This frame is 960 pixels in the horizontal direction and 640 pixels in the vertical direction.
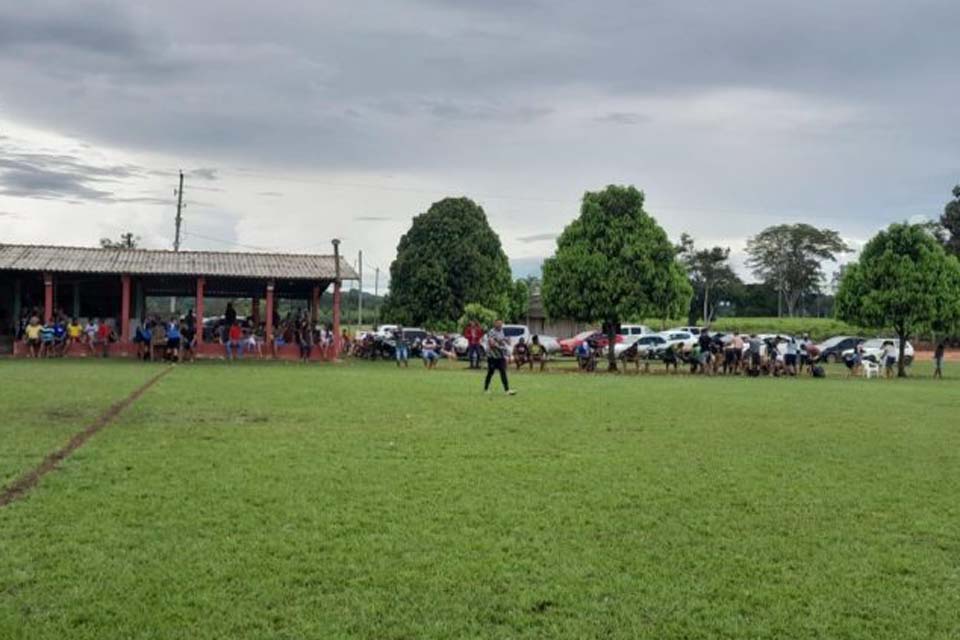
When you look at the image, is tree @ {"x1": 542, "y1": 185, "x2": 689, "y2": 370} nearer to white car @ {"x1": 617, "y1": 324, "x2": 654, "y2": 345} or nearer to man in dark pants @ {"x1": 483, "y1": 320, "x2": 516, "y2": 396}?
man in dark pants @ {"x1": 483, "y1": 320, "x2": 516, "y2": 396}

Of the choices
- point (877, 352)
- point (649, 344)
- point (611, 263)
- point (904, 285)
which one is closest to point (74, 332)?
point (611, 263)

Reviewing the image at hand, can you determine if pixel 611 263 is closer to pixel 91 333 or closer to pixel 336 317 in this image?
pixel 336 317

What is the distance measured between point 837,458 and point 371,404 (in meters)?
8.07

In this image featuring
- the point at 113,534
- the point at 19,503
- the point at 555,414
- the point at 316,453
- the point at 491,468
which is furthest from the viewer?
the point at 555,414

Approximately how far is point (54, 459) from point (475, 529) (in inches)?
199

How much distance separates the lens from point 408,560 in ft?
20.1

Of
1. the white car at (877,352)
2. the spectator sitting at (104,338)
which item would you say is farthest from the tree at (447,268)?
the spectator sitting at (104,338)

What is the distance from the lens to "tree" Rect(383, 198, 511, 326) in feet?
177

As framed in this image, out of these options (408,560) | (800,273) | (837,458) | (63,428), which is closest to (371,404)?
(63,428)

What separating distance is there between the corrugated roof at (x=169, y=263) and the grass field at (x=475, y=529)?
18230 mm

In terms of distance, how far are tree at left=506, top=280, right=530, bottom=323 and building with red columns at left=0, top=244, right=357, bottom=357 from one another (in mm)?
22614

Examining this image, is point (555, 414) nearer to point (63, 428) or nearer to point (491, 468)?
point (491, 468)

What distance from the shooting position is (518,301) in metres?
59.1

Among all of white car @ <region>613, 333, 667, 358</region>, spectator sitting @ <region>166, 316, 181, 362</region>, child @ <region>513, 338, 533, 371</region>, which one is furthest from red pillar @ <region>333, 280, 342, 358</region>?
white car @ <region>613, 333, 667, 358</region>
